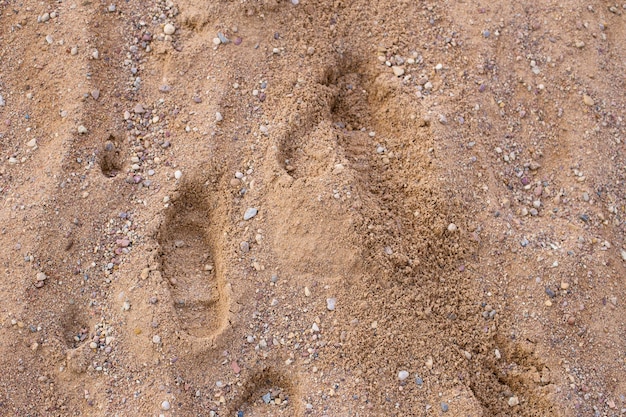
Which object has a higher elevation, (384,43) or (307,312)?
(384,43)

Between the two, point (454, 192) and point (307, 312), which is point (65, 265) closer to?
point (307, 312)

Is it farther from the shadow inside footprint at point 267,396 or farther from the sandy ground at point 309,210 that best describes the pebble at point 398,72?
the shadow inside footprint at point 267,396

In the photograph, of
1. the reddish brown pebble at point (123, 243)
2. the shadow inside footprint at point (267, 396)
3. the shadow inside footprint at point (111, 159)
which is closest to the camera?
the shadow inside footprint at point (267, 396)

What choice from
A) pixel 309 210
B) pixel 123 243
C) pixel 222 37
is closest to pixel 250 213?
pixel 309 210

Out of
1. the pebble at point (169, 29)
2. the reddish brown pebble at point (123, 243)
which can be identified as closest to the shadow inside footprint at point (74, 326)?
the reddish brown pebble at point (123, 243)

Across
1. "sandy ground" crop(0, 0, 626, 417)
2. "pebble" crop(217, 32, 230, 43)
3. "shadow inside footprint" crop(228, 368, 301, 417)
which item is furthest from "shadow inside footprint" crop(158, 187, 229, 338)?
"pebble" crop(217, 32, 230, 43)

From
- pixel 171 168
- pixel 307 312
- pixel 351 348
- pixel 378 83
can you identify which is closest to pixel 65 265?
pixel 171 168

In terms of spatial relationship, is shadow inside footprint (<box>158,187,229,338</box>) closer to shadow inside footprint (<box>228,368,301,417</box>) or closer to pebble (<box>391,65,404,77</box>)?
shadow inside footprint (<box>228,368,301,417</box>)
